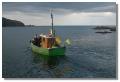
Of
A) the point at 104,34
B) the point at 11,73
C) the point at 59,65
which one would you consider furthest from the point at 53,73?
the point at 104,34

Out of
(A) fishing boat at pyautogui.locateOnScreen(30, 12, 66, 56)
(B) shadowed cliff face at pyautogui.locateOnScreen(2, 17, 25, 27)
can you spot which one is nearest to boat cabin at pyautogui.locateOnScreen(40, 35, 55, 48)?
(A) fishing boat at pyautogui.locateOnScreen(30, 12, 66, 56)

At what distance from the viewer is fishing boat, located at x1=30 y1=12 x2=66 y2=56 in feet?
9.95

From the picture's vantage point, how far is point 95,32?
Answer: 3.01 meters

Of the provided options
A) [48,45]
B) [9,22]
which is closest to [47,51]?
[48,45]

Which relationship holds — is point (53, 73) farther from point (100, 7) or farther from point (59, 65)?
point (100, 7)

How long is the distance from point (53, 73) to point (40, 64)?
5.3 inches

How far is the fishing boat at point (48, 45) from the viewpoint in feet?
9.95

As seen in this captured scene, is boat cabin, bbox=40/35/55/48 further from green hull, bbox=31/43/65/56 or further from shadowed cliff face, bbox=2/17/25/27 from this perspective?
shadowed cliff face, bbox=2/17/25/27

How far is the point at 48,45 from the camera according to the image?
3068 millimetres

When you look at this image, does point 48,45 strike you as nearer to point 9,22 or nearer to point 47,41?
point 47,41

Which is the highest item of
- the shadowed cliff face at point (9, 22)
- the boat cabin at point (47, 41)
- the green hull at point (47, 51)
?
the shadowed cliff face at point (9, 22)

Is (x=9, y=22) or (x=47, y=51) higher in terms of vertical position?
(x=9, y=22)

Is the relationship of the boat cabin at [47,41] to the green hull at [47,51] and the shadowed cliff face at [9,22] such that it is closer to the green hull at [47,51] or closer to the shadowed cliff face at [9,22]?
the green hull at [47,51]

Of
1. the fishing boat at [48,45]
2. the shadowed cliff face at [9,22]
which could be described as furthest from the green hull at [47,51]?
the shadowed cliff face at [9,22]
